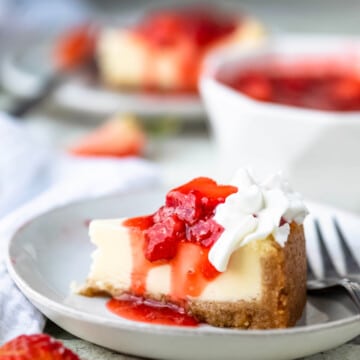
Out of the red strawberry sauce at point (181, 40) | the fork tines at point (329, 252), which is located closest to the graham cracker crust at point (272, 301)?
the fork tines at point (329, 252)

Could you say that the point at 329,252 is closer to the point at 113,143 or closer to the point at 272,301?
the point at 272,301

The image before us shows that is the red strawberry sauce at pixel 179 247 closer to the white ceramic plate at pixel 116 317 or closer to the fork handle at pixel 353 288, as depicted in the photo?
the white ceramic plate at pixel 116 317

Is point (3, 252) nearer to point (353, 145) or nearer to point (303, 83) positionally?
point (353, 145)

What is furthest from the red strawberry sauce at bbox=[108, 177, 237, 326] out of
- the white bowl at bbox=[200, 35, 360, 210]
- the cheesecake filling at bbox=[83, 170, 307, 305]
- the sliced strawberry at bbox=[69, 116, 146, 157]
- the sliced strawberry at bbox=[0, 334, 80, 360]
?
the sliced strawberry at bbox=[69, 116, 146, 157]

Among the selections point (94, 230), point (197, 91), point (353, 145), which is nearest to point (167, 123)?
point (197, 91)

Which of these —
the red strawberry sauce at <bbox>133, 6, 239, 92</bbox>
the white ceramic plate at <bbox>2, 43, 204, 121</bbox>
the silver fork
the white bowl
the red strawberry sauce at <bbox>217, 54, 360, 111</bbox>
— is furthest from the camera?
the red strawberry sauce at <bbox>133, 6, 239, 92</bbox>

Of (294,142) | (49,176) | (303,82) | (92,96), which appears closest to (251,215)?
(294,142)

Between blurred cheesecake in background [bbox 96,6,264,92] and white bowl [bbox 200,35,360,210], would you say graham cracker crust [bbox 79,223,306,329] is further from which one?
blurred cheesecake in background [bbox 96,6,264,92]
